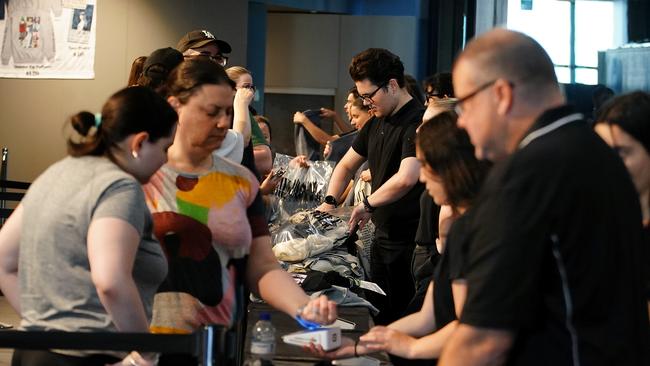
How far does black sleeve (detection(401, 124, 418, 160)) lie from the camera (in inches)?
208

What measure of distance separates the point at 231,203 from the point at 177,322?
32 cm

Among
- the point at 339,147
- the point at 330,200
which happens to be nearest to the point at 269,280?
the point at 330,200

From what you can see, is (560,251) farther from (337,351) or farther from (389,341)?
(337,351)

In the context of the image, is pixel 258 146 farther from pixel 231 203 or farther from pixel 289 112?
pixel 289 112

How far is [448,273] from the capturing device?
8.95ft

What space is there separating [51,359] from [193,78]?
32.0 inches

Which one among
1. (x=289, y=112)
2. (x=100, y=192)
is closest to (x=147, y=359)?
(x=100, y=192)

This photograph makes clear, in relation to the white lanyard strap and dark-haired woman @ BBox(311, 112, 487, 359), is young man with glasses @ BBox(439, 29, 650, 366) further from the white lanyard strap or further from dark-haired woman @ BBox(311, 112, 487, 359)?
dark-haired woman @ BBox(311, 112, 487, 359)

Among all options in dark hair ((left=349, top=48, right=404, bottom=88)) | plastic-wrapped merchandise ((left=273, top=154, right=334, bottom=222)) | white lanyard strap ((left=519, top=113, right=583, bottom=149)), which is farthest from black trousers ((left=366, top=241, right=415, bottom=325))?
white lanyard strap ((left=519, top=113, right=583, bottom=149))

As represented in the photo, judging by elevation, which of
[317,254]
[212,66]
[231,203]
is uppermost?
[212,66]

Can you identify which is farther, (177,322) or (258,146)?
(258,146)

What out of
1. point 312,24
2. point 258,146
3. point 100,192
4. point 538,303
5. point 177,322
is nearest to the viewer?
point 538,303

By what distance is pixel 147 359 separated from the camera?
8.54 feet

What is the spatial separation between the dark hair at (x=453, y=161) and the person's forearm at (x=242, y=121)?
60.1 inches
